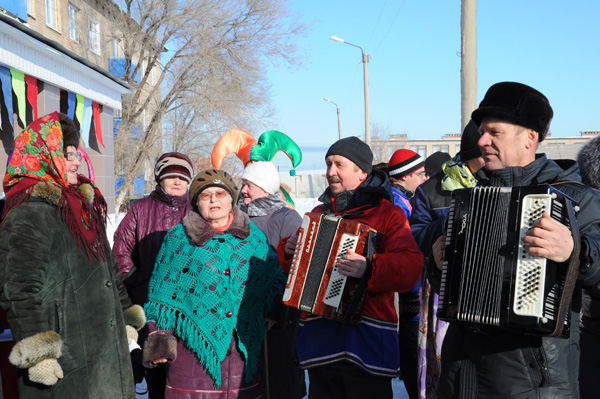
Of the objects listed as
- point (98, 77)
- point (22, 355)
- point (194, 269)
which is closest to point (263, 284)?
point (194, 269)

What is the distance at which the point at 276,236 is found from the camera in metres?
4.46

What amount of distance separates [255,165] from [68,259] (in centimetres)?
221

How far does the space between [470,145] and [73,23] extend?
17.7 m

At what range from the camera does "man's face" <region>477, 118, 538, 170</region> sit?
2.43 meters

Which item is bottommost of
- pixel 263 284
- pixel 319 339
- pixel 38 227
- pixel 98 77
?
pixel 319 339

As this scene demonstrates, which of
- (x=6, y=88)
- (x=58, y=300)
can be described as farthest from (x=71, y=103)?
(x=58, y=300)

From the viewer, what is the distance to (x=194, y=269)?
3459 mm

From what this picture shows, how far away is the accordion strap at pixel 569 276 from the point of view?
2.07m

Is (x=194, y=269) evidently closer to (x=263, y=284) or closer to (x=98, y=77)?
(x=263, y=284)

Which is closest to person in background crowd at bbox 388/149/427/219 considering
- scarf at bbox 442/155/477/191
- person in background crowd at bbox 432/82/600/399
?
scarf at bbox 442/155/477/191

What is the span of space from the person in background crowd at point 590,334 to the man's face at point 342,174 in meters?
1.30

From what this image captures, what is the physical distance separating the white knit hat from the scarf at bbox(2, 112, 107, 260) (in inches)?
71.6

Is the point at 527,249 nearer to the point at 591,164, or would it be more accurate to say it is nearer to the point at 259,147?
the point at 591,164

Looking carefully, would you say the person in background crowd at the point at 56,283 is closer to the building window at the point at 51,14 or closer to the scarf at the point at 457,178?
the scarf at the point at 457,178
